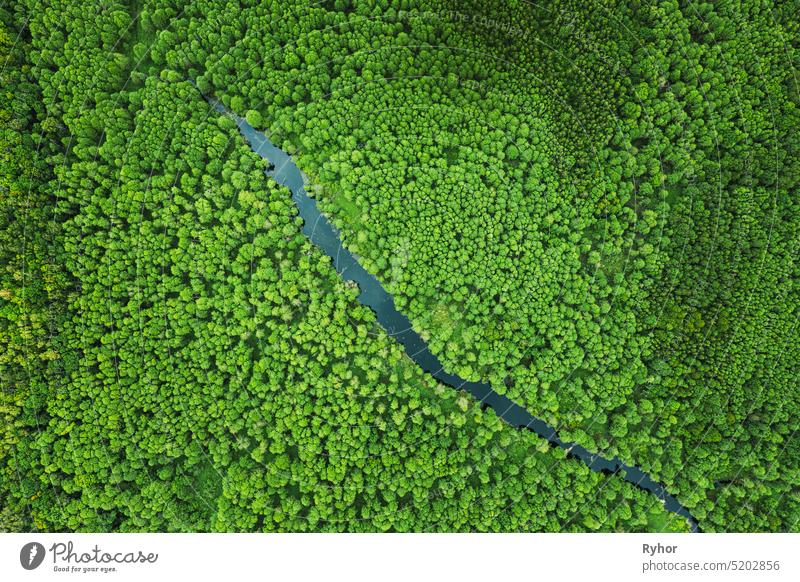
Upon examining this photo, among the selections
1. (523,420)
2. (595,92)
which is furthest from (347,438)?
(595,92)

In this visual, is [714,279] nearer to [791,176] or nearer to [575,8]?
[791,176]
